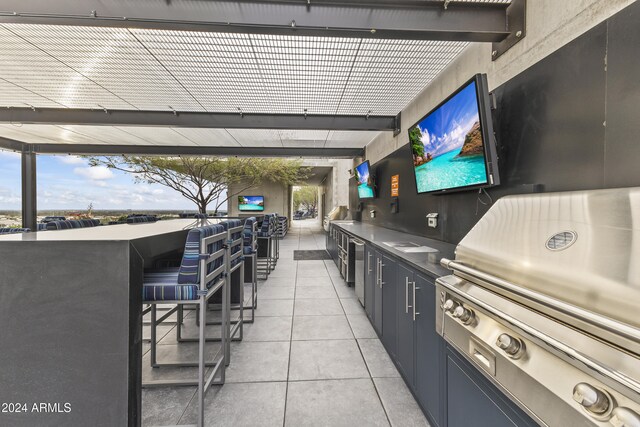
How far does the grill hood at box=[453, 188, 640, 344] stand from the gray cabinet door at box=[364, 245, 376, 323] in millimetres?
1493

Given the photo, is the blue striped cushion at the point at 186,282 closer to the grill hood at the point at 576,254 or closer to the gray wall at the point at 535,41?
the grill hood at the point at 576,254

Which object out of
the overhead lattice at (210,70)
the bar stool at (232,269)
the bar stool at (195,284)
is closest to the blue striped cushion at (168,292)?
the bar stool at (195,284)

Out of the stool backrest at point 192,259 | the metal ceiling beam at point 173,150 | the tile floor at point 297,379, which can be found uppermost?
the metal ceiling beam at point 173,150

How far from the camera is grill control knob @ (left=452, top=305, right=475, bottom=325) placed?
3.50 feet

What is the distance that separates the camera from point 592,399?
594mm

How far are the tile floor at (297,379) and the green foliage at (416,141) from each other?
79.2 inches

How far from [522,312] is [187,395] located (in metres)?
2.20

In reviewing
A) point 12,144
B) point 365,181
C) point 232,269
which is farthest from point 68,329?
point 12,144

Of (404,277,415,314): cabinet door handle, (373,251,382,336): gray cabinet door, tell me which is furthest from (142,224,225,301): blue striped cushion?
(373,251,382,336): gray cabinet door

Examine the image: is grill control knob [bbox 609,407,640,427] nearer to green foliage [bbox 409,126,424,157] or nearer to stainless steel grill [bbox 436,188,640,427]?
stainless steel grill [bbox 436,188,640,427]

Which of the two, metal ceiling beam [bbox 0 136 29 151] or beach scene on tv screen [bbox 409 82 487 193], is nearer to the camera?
beach scene on tv screen [bbox 409 82 487 193]

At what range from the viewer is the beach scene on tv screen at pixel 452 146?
5.87ft

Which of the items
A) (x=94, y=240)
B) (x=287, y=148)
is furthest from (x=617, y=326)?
(x=287, y=148)

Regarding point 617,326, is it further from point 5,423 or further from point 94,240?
point 5,423
